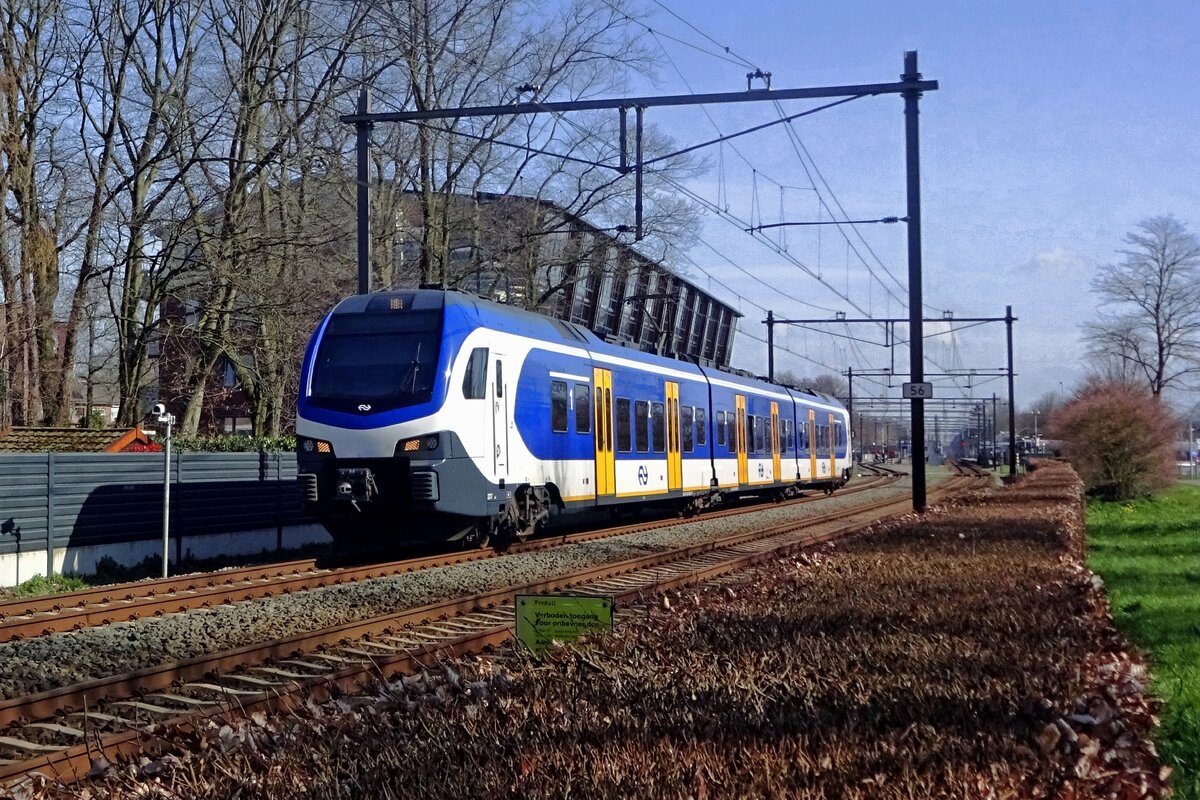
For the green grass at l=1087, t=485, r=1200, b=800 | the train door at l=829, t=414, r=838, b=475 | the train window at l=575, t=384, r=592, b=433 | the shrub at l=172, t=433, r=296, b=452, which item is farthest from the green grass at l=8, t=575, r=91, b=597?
the train door at l=829, t=414, r=838, b=475

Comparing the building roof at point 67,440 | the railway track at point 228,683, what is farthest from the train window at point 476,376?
the building roof at point 67,440

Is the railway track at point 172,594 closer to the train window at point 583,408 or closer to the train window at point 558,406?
the train window at point 558,406

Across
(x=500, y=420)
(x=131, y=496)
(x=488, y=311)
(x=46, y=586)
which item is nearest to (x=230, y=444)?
(x=131, y=496)

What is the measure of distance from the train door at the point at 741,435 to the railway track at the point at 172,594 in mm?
13061

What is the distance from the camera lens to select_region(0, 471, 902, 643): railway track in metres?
10.9

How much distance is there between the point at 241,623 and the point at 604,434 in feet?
34.1

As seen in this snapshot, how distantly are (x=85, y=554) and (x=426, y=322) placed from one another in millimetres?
5485

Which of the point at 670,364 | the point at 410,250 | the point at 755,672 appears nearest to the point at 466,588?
the point at 755,672

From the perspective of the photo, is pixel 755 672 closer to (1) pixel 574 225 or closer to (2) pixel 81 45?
(2) pixel 81 45

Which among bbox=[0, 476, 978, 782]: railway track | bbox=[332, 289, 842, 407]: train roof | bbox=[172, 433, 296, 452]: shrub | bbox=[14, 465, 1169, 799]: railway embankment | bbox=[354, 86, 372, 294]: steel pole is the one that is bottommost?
bbox=[0, 476, 978, 782]: railway track

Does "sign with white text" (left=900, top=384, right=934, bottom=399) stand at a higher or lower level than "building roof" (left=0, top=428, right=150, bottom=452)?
higher

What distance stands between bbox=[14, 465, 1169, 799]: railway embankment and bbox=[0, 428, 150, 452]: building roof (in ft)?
44.1

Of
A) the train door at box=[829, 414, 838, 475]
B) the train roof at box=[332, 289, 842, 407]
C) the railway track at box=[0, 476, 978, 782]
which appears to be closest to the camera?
the railway track at box=[0, 476, 978, 782]

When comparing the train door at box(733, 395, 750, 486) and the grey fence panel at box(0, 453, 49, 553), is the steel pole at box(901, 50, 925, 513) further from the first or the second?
the grey fence panel at box(0, 453, 49, 553)
